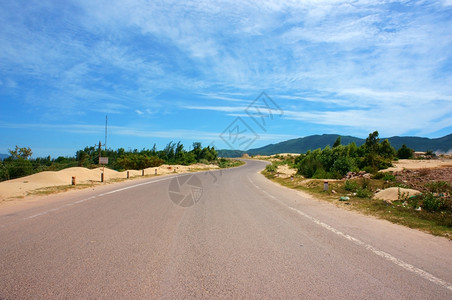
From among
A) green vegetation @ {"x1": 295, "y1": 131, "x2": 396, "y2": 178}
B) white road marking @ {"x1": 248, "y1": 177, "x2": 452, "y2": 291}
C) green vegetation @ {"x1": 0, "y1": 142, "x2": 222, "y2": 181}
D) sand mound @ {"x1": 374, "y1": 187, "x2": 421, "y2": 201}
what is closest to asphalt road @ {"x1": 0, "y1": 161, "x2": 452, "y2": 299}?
white road marking @ {"x1": 248, "y1": 177, "x2": 452, "y2": 291}

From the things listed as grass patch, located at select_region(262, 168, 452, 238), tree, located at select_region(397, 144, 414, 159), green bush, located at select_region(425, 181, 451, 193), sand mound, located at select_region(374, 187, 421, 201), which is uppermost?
tree, located at select_region(397, 144, 414, 159)

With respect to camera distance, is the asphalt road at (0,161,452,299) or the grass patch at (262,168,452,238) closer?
the asphalt road at (0,161,452,299)

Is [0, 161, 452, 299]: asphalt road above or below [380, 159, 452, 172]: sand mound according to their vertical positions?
below

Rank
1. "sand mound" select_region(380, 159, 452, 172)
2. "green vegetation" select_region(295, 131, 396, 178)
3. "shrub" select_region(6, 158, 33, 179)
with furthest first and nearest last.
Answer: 1. "shrub" select_region(6, 158, 33, 179)
2. "green vegetation" select_region(295, 131, 396, 178)
3. "sand mound" select_region(380, 159, 452, 172)

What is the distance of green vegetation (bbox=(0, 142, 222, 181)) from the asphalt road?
2602 centimetres

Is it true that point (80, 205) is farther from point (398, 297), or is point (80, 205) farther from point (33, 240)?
point (398, 297)

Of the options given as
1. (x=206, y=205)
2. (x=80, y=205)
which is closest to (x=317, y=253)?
(x=206, y=205)

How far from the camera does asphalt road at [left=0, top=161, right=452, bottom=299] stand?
3512 mm

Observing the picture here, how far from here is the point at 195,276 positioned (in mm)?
3939

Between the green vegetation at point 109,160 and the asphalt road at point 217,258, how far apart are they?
85.4ft

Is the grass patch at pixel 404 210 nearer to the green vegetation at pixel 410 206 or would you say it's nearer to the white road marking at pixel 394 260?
the green vegetation at pixel 410 206

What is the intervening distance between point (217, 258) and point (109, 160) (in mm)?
60947

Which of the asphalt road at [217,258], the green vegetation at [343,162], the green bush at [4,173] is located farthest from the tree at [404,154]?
the green bush at [4,173]

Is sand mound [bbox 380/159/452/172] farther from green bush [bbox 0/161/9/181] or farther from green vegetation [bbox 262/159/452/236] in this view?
green bush [bbox 0/161/9/181]
